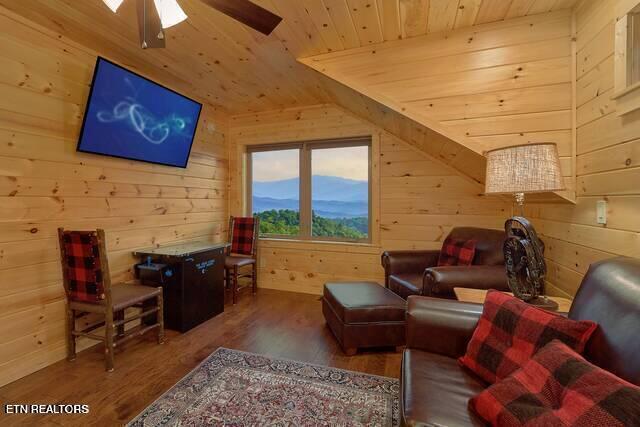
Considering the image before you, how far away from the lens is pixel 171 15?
1.50 m

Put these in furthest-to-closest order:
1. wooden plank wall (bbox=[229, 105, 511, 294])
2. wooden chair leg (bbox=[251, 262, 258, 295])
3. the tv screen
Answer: wooden chair leg (bbox=[251, 262, 258, 295]) → wooden plank wall (bbox=[229, 105, 511, 294]) → the tv screen

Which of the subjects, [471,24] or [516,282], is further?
[471,24]

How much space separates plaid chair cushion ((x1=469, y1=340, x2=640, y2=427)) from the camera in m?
0.71

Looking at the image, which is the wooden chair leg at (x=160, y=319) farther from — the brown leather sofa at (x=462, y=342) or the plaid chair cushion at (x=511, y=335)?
the plaid chair cushion at (x=511, y=335)

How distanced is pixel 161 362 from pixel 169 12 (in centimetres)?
222

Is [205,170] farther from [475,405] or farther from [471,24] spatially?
[475,405]

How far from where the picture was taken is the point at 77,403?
1.66 metres

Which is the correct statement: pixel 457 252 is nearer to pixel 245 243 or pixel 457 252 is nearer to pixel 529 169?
Result: pixel 529 169

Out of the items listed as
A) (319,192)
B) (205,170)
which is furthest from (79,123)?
(319,192)

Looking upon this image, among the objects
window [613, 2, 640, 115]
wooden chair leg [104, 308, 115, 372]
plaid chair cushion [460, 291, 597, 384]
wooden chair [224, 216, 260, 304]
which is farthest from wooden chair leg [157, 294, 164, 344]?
window [613, 2, 640, 115]

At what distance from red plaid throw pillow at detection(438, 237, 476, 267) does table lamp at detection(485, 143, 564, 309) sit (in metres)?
0.86

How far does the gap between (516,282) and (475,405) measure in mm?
884

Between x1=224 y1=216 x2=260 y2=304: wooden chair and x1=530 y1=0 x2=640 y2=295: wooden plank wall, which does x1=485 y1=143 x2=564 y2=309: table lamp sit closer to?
x1=530 y1=0 x2=640 y2=295: wooden plank wall

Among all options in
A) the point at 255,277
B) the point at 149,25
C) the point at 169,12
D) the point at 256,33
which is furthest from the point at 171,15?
the point at 255,277
